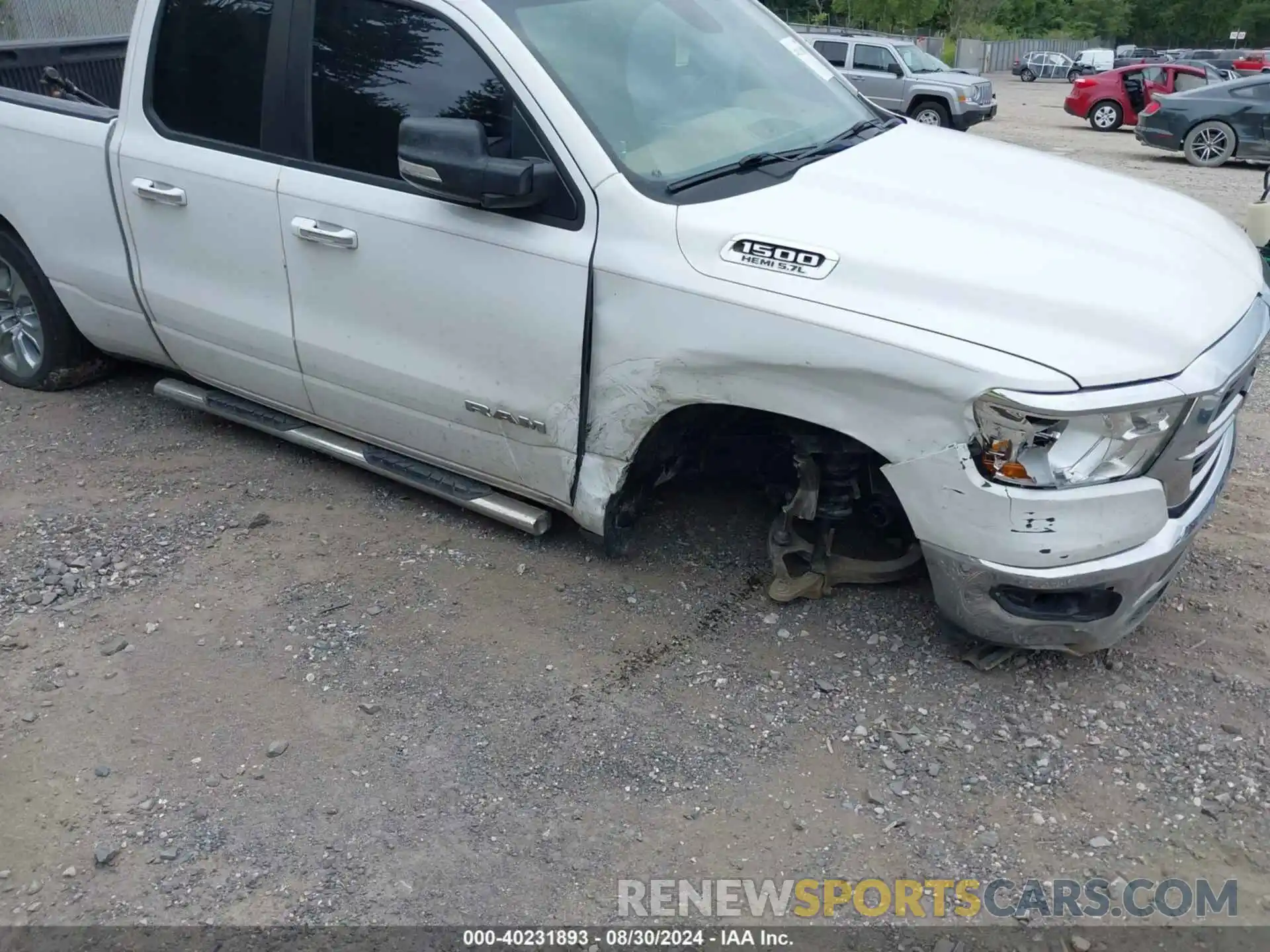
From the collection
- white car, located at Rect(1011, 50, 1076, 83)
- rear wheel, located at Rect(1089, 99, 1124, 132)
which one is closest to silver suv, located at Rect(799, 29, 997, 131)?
rear wheel, located at Rect(1089, 99, 1124, 132)

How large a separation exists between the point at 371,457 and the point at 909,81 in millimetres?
19153

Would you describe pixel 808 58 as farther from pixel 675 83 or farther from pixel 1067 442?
pixel 1067 442

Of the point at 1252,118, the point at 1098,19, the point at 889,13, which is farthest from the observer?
the point at 1098,19

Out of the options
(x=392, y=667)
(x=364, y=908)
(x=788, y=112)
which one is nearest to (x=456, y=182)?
(x=788, y=112)

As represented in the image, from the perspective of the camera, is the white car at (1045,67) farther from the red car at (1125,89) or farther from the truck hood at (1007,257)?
the truck hood at (1007,257)

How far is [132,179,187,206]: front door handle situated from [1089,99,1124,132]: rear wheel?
69.9ft

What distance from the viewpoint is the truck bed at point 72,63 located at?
5656 millimetres

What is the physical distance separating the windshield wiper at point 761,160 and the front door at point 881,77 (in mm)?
18365

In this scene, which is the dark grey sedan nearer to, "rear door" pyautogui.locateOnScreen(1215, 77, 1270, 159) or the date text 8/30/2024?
"rear door" pyautogui.locateOnScreen(1215, 77, 1270, 159)

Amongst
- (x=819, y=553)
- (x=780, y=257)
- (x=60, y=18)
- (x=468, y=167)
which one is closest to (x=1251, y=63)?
(x=60, y=18)

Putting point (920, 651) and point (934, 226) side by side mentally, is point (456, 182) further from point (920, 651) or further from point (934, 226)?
point (920, 651)

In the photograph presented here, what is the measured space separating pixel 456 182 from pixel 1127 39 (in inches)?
3334

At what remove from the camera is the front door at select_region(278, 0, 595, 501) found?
3395 millimetres

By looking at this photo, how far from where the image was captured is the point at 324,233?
378 centimetres
